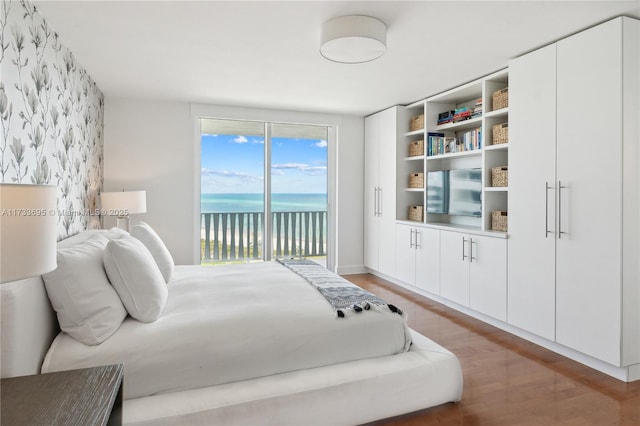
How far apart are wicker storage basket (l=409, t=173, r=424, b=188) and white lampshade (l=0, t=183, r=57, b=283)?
14.2 ft

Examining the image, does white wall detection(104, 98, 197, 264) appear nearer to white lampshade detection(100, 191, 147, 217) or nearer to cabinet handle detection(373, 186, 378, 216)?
white lampshade detection(100, 191, 147, 217)

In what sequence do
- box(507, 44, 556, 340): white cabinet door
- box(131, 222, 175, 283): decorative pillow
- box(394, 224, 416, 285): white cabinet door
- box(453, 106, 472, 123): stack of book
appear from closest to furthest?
box(131, 222, 175, 283): decorative pillow
box(507, 44, 556, 340): white cabinet door
box(453, 106, 472, 123): stack of book
box(394, 224, 416, 285): white cabinet door

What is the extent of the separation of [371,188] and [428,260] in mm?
1647

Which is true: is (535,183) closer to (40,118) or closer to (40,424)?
(40,424)

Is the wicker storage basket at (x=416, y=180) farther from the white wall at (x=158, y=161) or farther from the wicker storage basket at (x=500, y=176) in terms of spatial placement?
the white wall at (x=158, y=161)

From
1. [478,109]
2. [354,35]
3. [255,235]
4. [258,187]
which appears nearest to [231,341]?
[354,35]

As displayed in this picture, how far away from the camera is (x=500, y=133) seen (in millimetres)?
3598

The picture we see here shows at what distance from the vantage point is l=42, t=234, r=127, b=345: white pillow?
5.82ft

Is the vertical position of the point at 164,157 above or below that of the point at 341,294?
above

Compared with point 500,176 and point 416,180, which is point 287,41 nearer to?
point 500,176

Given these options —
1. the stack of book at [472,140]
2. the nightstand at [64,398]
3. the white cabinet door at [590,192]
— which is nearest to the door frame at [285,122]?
the stack of book at [472,140]

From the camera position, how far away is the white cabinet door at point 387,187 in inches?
203

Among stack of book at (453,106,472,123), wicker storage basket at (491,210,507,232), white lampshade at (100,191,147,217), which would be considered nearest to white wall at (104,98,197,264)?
white lampshade at (100,191,147,217)

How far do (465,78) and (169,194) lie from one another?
382 centimetres
